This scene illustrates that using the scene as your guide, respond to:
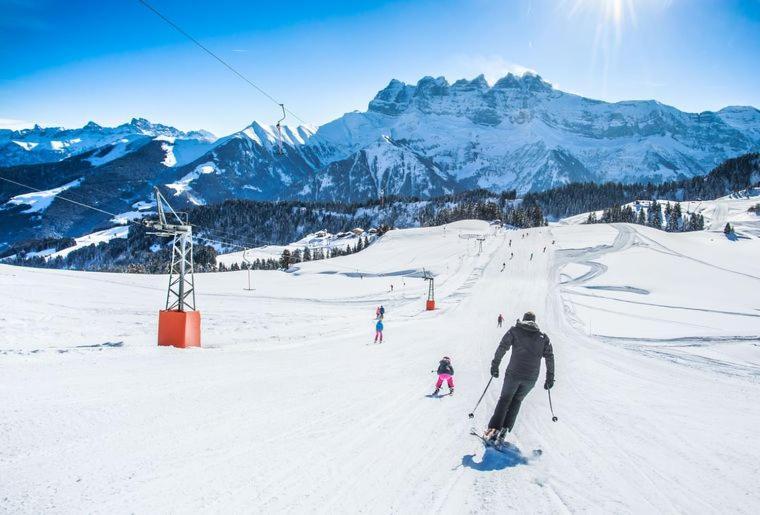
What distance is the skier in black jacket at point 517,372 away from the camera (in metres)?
6.97

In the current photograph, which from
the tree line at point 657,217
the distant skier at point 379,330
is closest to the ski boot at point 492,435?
the distant skier at point 379,330

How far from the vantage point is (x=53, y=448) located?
19.4 ft

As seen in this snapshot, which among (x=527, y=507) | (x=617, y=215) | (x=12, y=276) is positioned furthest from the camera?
(x=617, y=215)

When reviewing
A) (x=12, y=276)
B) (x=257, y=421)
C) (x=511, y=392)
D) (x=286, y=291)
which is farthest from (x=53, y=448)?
(x=286, y=291)

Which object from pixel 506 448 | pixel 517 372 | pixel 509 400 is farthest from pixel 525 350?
pixel 506 448

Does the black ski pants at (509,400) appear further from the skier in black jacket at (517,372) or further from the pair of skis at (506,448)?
the pair of skis at (506,448)

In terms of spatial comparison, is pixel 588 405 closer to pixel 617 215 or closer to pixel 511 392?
pixel 511 392

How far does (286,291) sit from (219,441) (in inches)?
2077

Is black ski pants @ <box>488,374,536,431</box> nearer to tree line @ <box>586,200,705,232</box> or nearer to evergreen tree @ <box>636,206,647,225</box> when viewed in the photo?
tree line @ <box>586,200,705,232</box>

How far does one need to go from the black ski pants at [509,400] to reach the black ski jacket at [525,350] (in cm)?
10

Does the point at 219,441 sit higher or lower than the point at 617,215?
lower

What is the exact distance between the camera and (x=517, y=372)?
275 inches

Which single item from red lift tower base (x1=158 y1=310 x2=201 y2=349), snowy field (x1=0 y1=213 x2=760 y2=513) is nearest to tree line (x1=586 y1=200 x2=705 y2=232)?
snowy field (x1=0 y1=213 x2=760 y2=513)

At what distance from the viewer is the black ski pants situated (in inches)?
276
